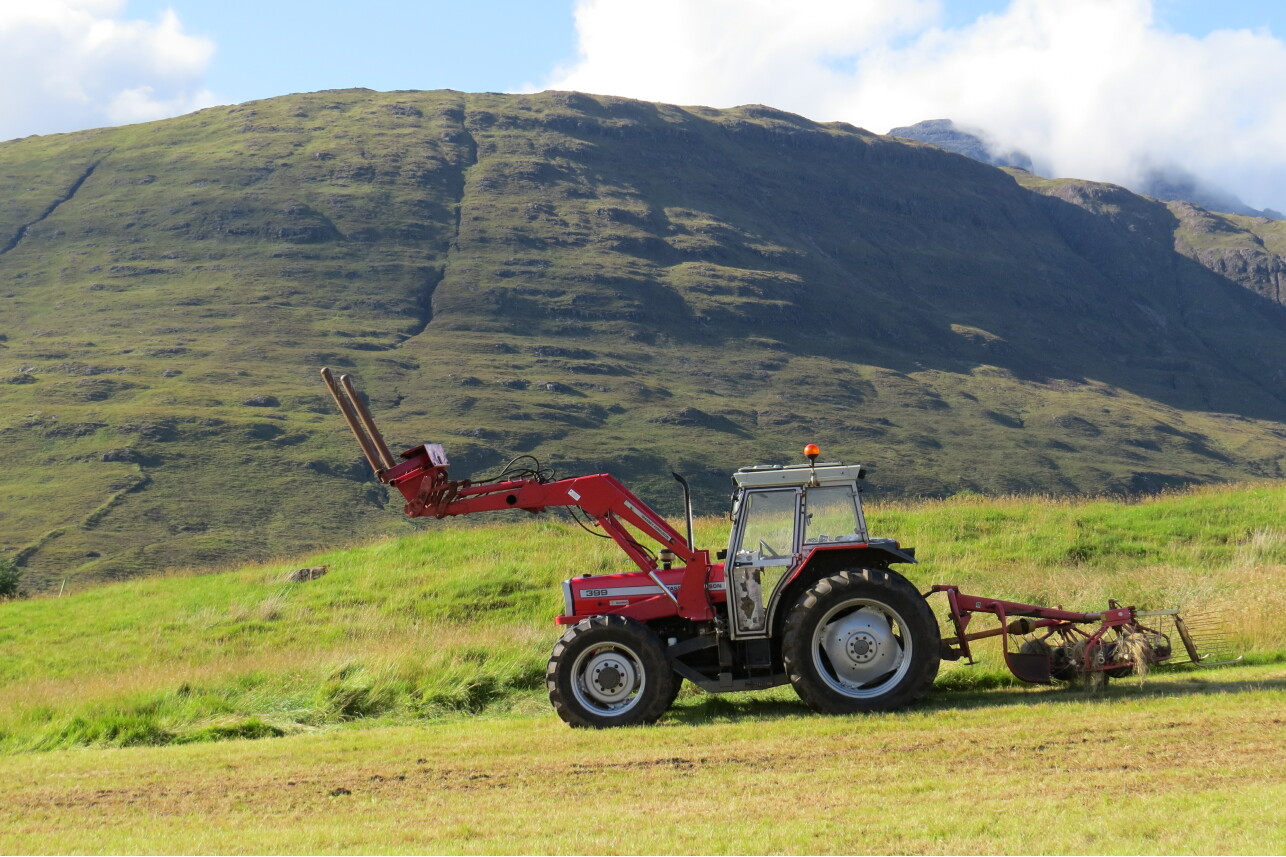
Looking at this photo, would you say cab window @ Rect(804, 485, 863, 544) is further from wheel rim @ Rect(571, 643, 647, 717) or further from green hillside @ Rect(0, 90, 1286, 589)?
green hillside @ Rect(0, 90, 1286, 589)

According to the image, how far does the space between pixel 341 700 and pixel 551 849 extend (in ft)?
25.5

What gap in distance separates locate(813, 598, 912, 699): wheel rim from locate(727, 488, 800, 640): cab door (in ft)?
2.35

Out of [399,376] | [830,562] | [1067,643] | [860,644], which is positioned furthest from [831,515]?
[399,376]

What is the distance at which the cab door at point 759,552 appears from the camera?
12.5 m

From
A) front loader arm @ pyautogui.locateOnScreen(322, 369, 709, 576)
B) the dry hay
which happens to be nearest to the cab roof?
front loader arm @ pyautogui.locateOnScreen(322, 369, 709, 576)

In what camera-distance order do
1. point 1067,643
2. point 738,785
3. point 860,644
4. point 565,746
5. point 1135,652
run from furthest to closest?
point 1067,643 < point 1135,652 < point 860,644 < point 565,746 < point 738,785

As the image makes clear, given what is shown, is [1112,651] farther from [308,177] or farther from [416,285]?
[308,177]

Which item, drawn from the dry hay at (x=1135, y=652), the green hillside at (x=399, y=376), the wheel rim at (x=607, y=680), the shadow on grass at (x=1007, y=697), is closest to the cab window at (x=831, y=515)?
the shadow on grass at (x=1007, y=697)

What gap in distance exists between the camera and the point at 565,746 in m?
11.4

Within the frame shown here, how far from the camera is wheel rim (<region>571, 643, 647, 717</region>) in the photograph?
41.0ft

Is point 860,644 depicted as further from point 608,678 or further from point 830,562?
point 608,678

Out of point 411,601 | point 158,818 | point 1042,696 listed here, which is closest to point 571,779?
point 158,818

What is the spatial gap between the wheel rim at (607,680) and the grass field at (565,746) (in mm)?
455

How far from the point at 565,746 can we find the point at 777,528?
3.22 m
